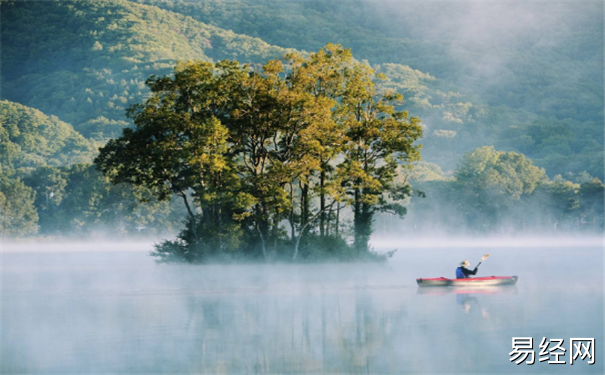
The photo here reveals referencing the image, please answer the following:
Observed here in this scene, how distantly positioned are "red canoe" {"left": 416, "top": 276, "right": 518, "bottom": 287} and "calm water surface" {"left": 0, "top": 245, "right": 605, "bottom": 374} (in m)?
0.51

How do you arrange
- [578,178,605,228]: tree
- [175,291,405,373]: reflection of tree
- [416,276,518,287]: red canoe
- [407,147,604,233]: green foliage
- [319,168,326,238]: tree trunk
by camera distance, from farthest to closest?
[407,147,604,233]: green foliage, [578,178,605,228]: tree, [319,168,326,238]: tree trunk, [416,276,518,287]: red canoe, [175,291,405,373]: reflection of tree

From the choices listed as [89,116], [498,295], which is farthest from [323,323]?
[89,116]

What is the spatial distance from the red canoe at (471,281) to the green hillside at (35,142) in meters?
121

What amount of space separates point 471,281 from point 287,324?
11.7m

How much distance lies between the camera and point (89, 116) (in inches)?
7849

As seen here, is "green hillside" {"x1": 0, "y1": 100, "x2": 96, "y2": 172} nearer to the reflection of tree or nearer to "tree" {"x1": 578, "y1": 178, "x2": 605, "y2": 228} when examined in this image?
"tree" {"x1": 578, "y1": 178, "x2": 605, "y2": 228}

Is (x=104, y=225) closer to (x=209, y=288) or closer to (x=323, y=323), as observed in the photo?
(x=209, y=288)

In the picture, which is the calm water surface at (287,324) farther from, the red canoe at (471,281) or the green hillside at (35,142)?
the green hillside at (35,142)

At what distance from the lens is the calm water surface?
1555 centimetres

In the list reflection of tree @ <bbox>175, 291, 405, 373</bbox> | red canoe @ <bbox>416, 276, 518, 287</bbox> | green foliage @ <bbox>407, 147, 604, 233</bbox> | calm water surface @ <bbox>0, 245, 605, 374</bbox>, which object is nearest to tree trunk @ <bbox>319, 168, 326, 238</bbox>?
calm water surface @ <bbox>0, 245, 605, 374</bbox>

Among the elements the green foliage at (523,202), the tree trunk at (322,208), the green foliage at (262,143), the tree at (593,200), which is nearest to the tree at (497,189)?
the green foliage at (523,202)

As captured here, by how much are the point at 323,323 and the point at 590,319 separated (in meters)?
6.80

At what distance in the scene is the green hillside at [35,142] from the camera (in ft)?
473

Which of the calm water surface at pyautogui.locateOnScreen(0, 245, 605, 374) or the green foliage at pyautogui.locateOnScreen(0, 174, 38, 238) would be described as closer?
the calm water surface at pyautogui.locateOnScreen(0, 245, 605, 374)
